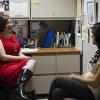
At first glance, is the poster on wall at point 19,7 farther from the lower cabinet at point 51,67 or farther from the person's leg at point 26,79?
the person's leg at point 26,79

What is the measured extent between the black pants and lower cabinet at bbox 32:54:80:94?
1134 mm

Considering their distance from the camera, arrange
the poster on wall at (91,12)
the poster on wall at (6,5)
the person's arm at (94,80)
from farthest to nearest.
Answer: the poster on wall at (6,5) < the poster on wall at (91,12) < the person's arm at (94,80)

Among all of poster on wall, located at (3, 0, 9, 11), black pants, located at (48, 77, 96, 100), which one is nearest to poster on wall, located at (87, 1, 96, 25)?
black pants, located at (48, 77, 96, 100)

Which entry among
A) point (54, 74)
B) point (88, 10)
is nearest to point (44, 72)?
point (54, 74)

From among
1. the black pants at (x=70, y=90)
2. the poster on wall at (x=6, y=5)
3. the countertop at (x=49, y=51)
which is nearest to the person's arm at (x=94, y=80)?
the black pants at (x=70, y=90)

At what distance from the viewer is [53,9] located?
4.25m

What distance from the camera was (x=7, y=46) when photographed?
331 cm

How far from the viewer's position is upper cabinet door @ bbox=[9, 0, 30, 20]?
4193 millimetres

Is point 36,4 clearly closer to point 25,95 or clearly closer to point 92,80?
point 25,95

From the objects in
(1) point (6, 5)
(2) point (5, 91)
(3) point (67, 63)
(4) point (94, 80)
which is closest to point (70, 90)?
(4) point (94, 80)

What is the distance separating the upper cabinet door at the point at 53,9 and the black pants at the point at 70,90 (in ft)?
5.13

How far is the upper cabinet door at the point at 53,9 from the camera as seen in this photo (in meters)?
4.22

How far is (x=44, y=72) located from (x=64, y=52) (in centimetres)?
Result: 40

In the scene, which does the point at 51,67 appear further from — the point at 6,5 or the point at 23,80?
the point at 6,5
